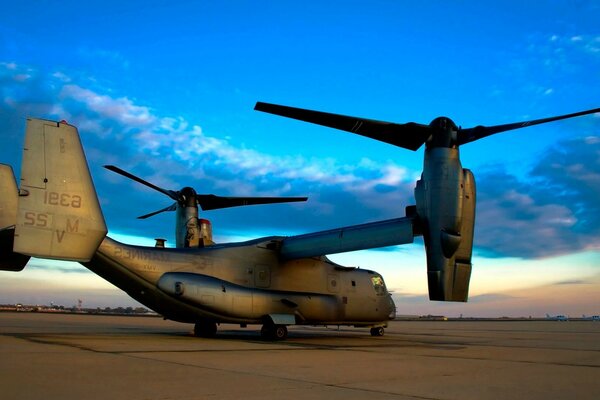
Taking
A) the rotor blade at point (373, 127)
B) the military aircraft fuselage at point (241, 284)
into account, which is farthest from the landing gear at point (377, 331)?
the rotor blade at point (373, 127)

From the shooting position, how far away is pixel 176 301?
57.2 ft

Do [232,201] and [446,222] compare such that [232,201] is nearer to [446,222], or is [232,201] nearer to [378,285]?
[378,285]

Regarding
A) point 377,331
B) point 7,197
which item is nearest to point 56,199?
point 7,197

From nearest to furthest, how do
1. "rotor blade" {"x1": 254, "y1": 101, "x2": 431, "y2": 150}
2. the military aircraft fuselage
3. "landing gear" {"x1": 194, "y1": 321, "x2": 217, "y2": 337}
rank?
"rotor blade" {"x1": 254, "y1": 101, "x2": 431, "y2": 150}, the military aircraft fuselage, "landing gear" {"x1": 194, "y1": 321, "x2": 217, "y2": 337}

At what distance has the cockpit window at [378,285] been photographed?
23.7 m

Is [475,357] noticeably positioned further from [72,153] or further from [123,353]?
[72,153]

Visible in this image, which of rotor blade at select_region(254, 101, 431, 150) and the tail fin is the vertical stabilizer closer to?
the tail fin

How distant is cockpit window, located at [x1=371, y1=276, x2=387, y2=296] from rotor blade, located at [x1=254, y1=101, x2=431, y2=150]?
32.4 ft

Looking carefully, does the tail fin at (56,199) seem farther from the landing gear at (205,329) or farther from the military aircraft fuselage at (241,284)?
the landing gear at (205,329)

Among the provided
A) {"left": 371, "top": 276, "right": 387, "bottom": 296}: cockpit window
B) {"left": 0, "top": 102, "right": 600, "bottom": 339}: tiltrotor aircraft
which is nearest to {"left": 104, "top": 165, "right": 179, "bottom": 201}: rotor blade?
{"left": 0, "top": 102, "right": 600, "bottom": 339}: tiltrotor aircraft

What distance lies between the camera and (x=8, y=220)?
46.6ft

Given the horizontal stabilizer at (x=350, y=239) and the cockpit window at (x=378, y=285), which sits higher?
the horizontal stabilizer at (x=350, y=239)

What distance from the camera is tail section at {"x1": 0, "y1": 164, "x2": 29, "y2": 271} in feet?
46.2

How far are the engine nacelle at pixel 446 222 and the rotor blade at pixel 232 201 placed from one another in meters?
9.65
